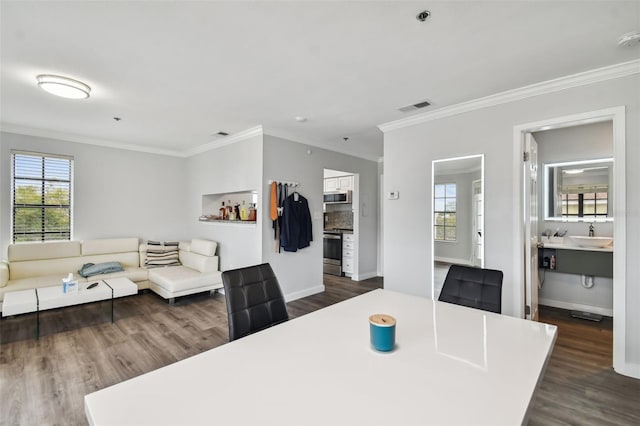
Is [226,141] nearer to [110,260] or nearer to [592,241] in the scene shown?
[110,260]

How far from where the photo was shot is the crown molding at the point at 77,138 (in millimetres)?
4277

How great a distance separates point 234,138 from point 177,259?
2409mm

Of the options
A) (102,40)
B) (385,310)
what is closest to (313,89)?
(102,40)

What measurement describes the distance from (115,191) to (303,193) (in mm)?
3363

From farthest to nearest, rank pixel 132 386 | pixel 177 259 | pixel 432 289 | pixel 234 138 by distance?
1. pixel 177 259
2. pixel 234 138
3. pixel 432 289
4. pixel 132 386

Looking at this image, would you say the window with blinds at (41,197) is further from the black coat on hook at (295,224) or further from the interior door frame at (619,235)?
the interior door frame at (619,235)

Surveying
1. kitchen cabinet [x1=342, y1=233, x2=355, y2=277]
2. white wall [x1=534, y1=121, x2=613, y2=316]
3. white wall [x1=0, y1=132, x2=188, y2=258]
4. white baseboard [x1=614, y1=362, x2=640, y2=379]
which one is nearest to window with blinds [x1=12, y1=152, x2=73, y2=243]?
white wall [x1=0, y1=132, x2=188, y2=258]

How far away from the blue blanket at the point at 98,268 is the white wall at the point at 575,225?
20.5 feet

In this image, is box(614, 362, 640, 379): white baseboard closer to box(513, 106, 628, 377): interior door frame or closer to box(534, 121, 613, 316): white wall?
box(513, 106, 628, 377): interior door frame

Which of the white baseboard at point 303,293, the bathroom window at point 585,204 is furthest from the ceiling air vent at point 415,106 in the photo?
the white baseboard at point 303,293

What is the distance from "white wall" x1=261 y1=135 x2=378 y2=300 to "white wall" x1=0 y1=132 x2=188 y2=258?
8.91ft

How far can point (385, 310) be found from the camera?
69.1 inches

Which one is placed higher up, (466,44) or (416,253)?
(466,44)

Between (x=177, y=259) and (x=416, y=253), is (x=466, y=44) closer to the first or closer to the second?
(x=416, y=253)
